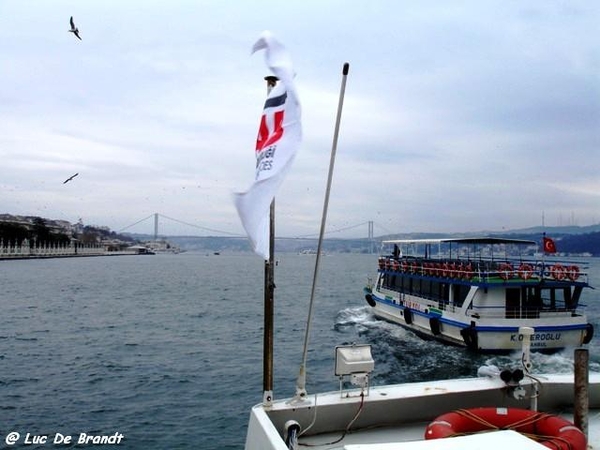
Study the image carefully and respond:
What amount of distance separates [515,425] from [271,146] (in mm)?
3656

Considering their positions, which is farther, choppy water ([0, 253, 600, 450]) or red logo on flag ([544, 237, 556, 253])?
red logo on flag ([544, 237, 556, 253])

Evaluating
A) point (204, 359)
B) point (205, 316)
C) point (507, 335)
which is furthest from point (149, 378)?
point (205, 316)

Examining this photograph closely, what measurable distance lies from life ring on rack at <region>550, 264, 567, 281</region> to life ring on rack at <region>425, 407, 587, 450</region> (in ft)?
59.6

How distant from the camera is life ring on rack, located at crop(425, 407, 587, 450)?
15.5ft

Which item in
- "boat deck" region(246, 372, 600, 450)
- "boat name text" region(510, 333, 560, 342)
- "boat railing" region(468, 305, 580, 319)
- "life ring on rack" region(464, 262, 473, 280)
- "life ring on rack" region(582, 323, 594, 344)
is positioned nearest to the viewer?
"boat deck" region(246, 372, 600, 450)

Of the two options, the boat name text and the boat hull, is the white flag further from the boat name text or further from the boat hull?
the boat name text

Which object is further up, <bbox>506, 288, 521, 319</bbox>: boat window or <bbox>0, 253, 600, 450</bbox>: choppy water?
<bbox>506, 288, 521, 319</bbox>: boat window

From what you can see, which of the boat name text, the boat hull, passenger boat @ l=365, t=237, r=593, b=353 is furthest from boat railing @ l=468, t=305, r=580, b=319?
the boat name text

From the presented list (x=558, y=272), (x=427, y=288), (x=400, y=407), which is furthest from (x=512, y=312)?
(x=400, y=407)

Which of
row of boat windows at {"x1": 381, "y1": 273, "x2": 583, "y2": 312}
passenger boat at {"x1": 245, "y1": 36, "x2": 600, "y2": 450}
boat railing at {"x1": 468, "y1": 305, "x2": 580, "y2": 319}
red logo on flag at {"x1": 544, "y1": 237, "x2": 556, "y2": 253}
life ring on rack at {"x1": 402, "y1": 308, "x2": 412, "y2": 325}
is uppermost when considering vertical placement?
red logo on flag at {"x1": 544, "y1": 237, "x2": 556, "y2": 253}

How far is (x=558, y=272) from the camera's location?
70.4 ft

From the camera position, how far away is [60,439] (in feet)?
39.7

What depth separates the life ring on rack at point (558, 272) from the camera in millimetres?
21391

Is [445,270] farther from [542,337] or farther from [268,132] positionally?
[268,132]
